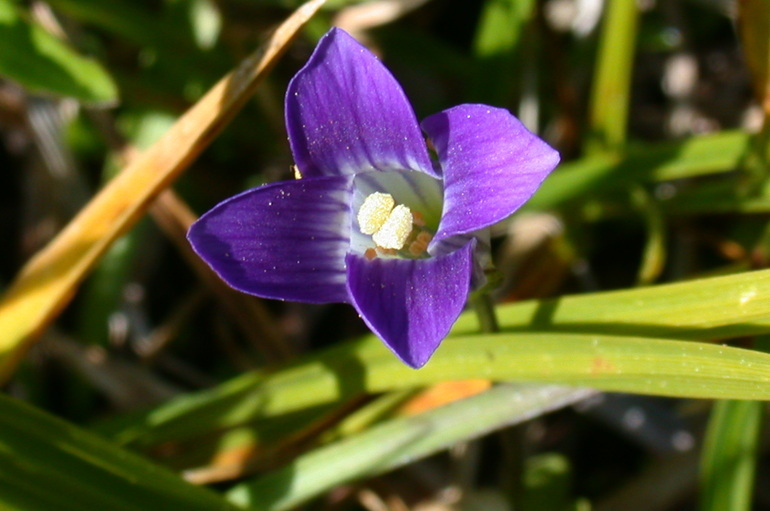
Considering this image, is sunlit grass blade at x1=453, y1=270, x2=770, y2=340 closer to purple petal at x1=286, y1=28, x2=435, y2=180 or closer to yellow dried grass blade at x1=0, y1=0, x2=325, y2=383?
purple petal at x1=286, y1=28, x2=435, y2=180

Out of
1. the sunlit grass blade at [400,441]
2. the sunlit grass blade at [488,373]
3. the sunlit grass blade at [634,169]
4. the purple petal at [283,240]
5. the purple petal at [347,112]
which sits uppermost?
the purple petal at [347,112]

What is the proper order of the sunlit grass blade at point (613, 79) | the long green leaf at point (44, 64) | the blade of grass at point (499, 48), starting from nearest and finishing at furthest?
the long green leaf at point (44, 64) → the sunlit grass blade at point (613, 79) → the blade of grass at point (499, 48)

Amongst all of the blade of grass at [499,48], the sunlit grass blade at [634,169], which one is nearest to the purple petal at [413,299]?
the sunlit grass blade at [634,169]

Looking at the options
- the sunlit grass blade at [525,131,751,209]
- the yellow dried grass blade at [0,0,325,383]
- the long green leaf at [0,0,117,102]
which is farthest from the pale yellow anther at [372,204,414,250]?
the long green leaf at [0,0,117,102]

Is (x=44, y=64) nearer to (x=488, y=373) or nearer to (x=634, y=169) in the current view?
(x=488, y=373)

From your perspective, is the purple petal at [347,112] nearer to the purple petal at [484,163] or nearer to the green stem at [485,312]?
the purple petal at [484,163]

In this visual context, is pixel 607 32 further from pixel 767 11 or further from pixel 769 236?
pixel 769 236
